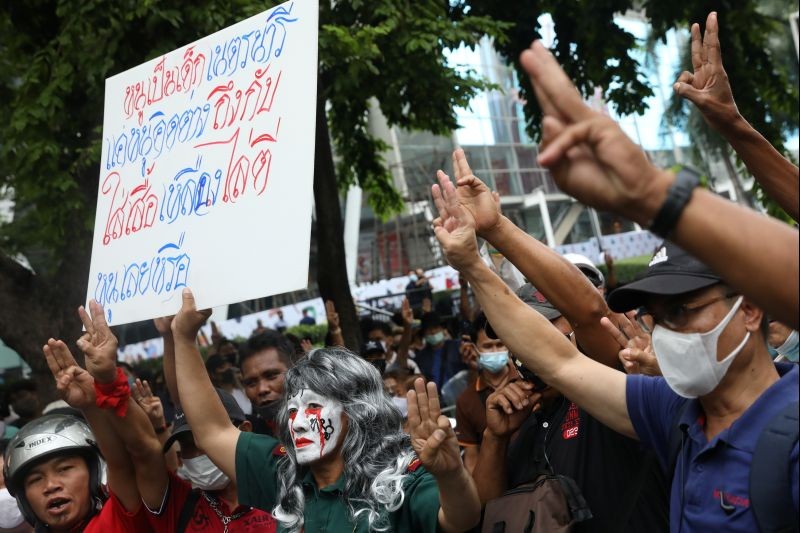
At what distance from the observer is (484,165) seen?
130ft

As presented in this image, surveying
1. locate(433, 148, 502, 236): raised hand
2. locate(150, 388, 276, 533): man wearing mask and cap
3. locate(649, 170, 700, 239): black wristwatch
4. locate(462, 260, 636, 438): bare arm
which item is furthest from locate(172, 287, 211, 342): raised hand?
locate(649, 170, 700, 239): black wristwatch

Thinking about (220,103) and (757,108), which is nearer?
(220,103)

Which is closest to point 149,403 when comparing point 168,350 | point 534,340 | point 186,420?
point 168,350

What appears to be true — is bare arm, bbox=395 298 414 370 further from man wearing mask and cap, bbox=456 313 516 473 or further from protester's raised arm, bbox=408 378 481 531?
protester's raised arm, bbox=408 378 481 531

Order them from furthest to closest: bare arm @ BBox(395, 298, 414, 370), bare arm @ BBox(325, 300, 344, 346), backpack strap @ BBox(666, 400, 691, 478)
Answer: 1. bare arm @ BBox(395, 298, 414, 370)
2. bare arm @ BBox(325, 300, 344, 346)
3. backpack strap @ BBox(666, 400, 691, 478)

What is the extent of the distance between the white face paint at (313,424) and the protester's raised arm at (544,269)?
796mm

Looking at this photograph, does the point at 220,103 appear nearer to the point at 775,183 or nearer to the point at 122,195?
the point at 122,195

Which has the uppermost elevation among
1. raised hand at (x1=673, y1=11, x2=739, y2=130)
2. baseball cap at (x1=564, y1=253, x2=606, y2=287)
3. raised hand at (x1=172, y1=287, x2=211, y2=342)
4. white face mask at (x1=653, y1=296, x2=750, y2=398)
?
raised hand at (x1=673, y1=11, x2=739, y2=130)

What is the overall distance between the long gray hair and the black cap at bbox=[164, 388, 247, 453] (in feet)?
1.75

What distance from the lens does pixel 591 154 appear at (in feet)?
5.24

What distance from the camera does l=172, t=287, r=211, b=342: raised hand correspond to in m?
3.44

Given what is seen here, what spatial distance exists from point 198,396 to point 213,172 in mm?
850

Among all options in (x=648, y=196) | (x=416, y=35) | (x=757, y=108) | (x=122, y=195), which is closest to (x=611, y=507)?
(x=648, y=196)

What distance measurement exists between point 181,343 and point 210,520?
0.73 metres
